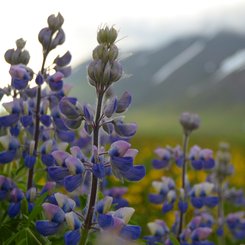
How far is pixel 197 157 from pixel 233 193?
1.52 m

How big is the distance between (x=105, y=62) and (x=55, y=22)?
0.93 metres

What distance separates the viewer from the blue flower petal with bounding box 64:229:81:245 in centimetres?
236

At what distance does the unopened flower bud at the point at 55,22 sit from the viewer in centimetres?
326

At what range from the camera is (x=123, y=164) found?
2439 millimetres

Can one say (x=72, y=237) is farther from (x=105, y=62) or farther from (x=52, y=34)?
(x=52, y=34)

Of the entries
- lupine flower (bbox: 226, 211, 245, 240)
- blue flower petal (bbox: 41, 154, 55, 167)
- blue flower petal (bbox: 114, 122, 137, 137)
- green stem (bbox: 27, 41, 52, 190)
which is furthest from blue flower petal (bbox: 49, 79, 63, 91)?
lupine flower (bbox: 226, 211, 245, 240)

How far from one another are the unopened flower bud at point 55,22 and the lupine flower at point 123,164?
1.03m

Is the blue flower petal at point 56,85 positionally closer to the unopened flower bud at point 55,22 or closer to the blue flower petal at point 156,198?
the unopened flower bud at point 55,22

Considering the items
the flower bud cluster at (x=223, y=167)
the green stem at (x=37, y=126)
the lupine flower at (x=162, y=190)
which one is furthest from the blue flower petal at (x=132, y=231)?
the flower bud cluster at (x=223, y=167)

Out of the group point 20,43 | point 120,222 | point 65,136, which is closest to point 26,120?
point 65,136

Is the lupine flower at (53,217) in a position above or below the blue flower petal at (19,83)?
below

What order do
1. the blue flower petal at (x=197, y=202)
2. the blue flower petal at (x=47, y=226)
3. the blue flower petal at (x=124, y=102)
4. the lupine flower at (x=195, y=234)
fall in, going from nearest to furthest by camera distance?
the blue flower petal at (x=47, y=226)
the blue flower petal at (x=124, y=102)
the lupine flower at (x=195, y=234)
the blue flower petal at (x=197, y=202)

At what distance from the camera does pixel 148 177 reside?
26.1 feet

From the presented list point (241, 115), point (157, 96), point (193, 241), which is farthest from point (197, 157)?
point (157, 96)
